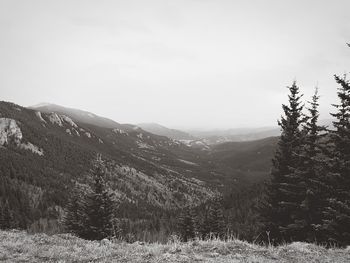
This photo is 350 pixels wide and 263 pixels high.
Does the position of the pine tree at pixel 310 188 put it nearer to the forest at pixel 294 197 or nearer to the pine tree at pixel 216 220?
the forest at pixel 294 197

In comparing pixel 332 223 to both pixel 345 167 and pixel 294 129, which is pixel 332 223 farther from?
pixel 294 129

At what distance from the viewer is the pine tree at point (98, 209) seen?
27469 millimetres

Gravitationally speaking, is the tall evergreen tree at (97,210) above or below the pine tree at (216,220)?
A: above

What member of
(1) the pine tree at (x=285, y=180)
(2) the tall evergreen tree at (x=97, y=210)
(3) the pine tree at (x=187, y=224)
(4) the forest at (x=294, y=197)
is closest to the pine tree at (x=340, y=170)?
(4) the forest at (x=294, y=197)

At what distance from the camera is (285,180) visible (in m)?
25.3

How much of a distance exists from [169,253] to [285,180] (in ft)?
63.9

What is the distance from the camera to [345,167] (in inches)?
674

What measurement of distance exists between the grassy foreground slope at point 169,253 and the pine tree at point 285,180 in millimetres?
14694

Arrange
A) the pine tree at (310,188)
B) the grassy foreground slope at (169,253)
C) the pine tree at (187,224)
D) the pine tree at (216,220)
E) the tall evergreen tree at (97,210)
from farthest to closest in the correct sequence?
the pine tree at (216,220), the pine tree at (187,224), the tall evergreen tree at (97,210), the pine tree at (310,188), the grassy foreground slope at (169,253)

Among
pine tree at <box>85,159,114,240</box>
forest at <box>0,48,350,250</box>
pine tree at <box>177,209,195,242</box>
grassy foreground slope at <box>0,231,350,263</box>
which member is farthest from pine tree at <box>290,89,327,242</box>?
pine tree at <box>177,209,195,242</box>

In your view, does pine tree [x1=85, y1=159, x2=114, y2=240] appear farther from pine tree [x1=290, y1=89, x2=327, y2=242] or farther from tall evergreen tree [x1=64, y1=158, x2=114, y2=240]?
pine tree [x1=290, y1=89, x2=327, y2=242]

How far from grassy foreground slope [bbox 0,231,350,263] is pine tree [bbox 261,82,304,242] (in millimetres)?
14694

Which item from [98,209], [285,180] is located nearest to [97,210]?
[98,209]

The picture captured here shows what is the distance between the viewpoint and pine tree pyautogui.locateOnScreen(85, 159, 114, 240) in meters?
27.5
